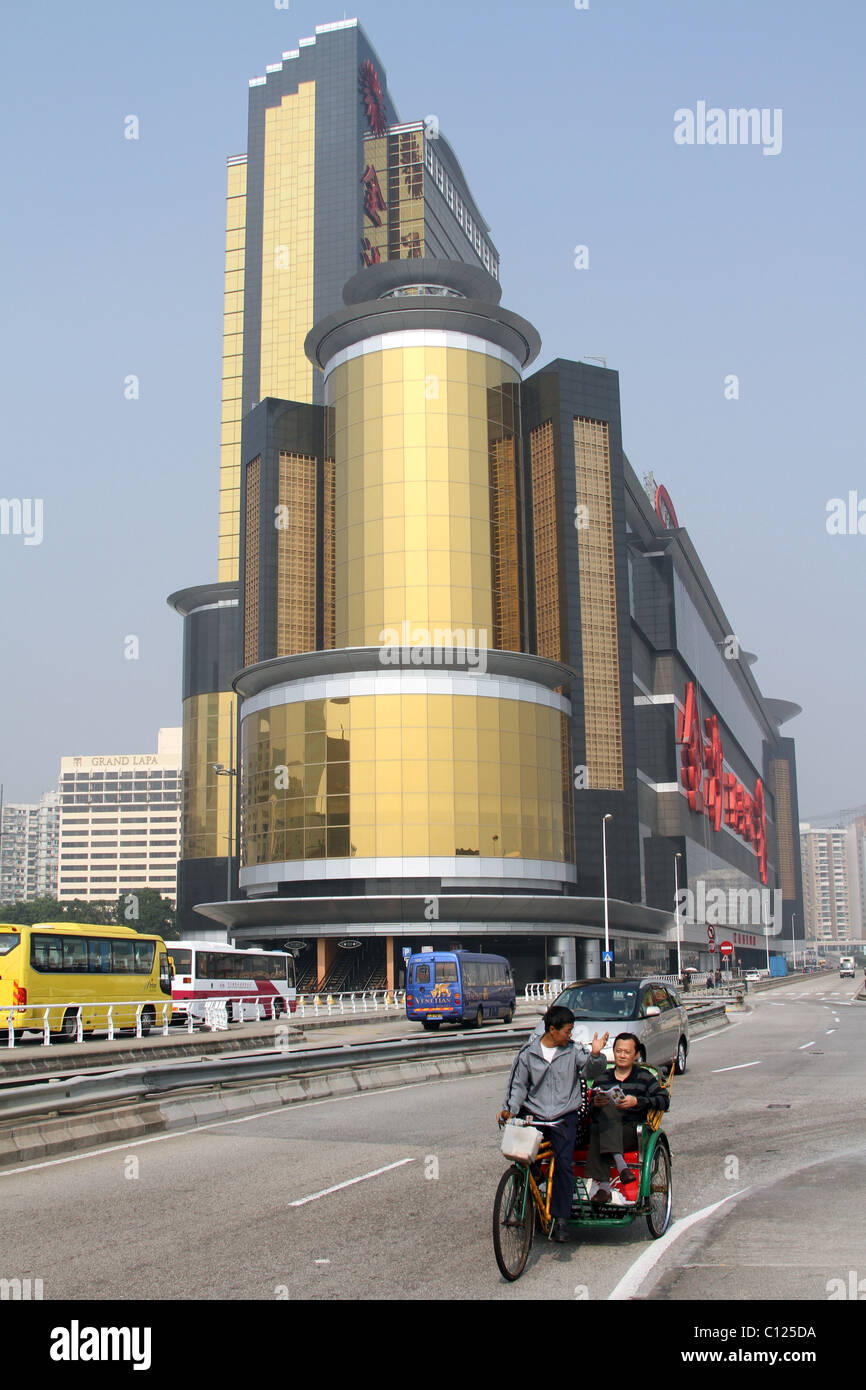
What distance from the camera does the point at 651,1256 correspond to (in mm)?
9219

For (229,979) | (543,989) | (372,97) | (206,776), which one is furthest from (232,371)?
(229,979)

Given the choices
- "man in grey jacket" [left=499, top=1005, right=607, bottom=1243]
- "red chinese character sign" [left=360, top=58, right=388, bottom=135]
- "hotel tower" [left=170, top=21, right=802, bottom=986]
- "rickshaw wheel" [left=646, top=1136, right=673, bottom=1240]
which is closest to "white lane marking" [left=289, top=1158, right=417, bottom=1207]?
"man in grey jacket" [left=499, top=1005, right=607, bottom=1243]

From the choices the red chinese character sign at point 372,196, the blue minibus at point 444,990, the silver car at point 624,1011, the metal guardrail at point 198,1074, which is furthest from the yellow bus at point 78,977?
the red chinese character sign at point 372,196

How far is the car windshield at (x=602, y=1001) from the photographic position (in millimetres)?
20766

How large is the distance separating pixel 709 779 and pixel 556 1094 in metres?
130

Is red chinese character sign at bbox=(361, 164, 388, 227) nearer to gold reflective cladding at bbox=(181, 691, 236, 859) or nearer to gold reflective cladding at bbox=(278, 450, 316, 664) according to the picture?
gold reflective cladding at bbox=(278, 450, 316, 664)

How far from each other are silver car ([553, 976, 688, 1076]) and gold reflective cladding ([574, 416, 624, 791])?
73.5 metres

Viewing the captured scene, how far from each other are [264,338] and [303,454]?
6203 centimetres

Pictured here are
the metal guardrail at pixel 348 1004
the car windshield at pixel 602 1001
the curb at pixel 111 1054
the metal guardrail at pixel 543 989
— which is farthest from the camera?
the metal guardrail at pixel 543 989

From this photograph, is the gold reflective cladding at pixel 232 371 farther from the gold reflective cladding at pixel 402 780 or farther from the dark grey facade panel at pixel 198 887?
the gold reflective cladding at pixel 402 780

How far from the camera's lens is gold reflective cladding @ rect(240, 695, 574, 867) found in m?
82.9

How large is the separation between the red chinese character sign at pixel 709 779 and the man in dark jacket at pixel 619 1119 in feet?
370

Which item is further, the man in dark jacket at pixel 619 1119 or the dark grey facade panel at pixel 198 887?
the dark grey facade panel at pixel 198 887
